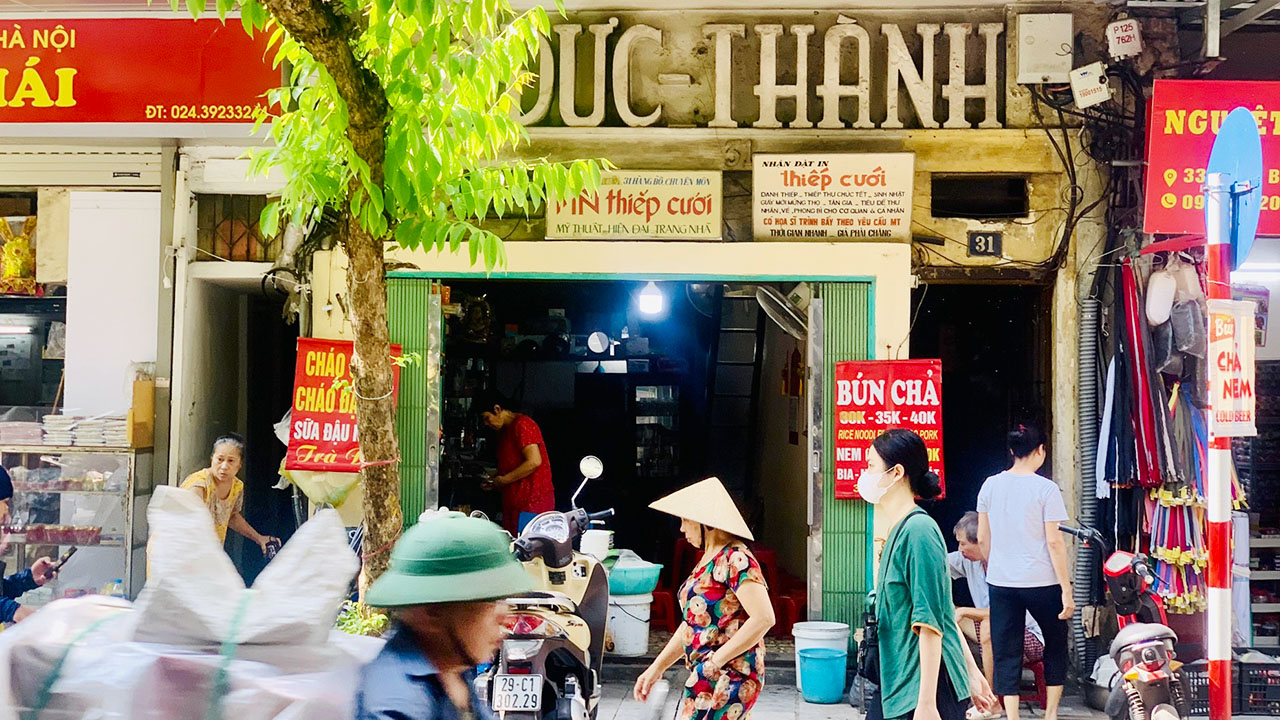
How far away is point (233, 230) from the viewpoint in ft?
29.8

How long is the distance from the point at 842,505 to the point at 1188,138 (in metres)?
3.58

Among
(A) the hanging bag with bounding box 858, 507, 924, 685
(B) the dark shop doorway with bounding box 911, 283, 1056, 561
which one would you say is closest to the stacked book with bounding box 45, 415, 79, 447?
(A) the hanging bag with bounding box 858, 507, 924, 685

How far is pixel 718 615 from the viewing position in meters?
4.85

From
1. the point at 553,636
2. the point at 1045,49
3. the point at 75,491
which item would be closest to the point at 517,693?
the point at 553,636

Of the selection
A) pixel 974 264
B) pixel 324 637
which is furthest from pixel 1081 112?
pixel 324 637

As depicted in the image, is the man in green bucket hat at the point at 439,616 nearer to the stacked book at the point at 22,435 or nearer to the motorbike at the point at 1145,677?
the motorbike at the point at 1145,677

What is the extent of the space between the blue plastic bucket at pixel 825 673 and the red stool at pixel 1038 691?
47.9 inches

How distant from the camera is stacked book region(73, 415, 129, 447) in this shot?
860cm

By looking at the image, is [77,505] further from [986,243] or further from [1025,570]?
[986,243]

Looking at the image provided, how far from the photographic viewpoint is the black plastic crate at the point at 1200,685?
7418 millimetres

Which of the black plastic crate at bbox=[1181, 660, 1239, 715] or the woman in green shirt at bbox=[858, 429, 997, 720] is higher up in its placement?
the woman in green shirt at bbox=[858, 429, 997, 720]

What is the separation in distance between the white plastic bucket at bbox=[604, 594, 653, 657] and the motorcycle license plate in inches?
119

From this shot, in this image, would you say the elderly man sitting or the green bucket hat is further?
the elderly man sitting

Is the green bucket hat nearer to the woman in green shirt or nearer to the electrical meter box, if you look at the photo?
the woman in green shirt
